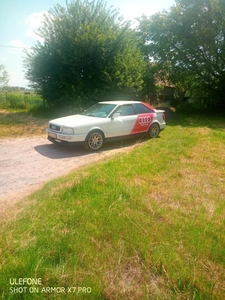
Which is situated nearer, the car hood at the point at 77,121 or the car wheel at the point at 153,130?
the car hood at the point at 77,121

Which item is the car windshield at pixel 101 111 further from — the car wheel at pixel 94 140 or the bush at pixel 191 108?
the bush at pixel 191 108

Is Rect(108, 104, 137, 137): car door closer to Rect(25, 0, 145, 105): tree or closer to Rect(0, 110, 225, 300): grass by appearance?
Rect(0, 110, 225, 300): grass

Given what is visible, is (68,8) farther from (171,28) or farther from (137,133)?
(137,133)

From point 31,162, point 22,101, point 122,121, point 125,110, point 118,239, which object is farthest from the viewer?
point 22,101

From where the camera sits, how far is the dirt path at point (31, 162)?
378cm

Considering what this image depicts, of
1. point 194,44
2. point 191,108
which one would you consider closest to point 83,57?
point 194,44

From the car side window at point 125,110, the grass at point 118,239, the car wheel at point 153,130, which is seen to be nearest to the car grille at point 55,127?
the car side window at point 125,110

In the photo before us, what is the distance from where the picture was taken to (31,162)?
5172 millimetres

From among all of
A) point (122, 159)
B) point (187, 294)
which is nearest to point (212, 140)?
point (122, 159)

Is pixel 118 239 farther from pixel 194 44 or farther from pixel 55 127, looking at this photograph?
pixel 194 44

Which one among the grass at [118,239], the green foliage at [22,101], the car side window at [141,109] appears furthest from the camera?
the green foliage at [22,101]

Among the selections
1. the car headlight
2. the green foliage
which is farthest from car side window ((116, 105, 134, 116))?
the green foliage

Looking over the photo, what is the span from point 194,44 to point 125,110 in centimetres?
1224

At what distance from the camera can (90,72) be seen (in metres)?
12.6
